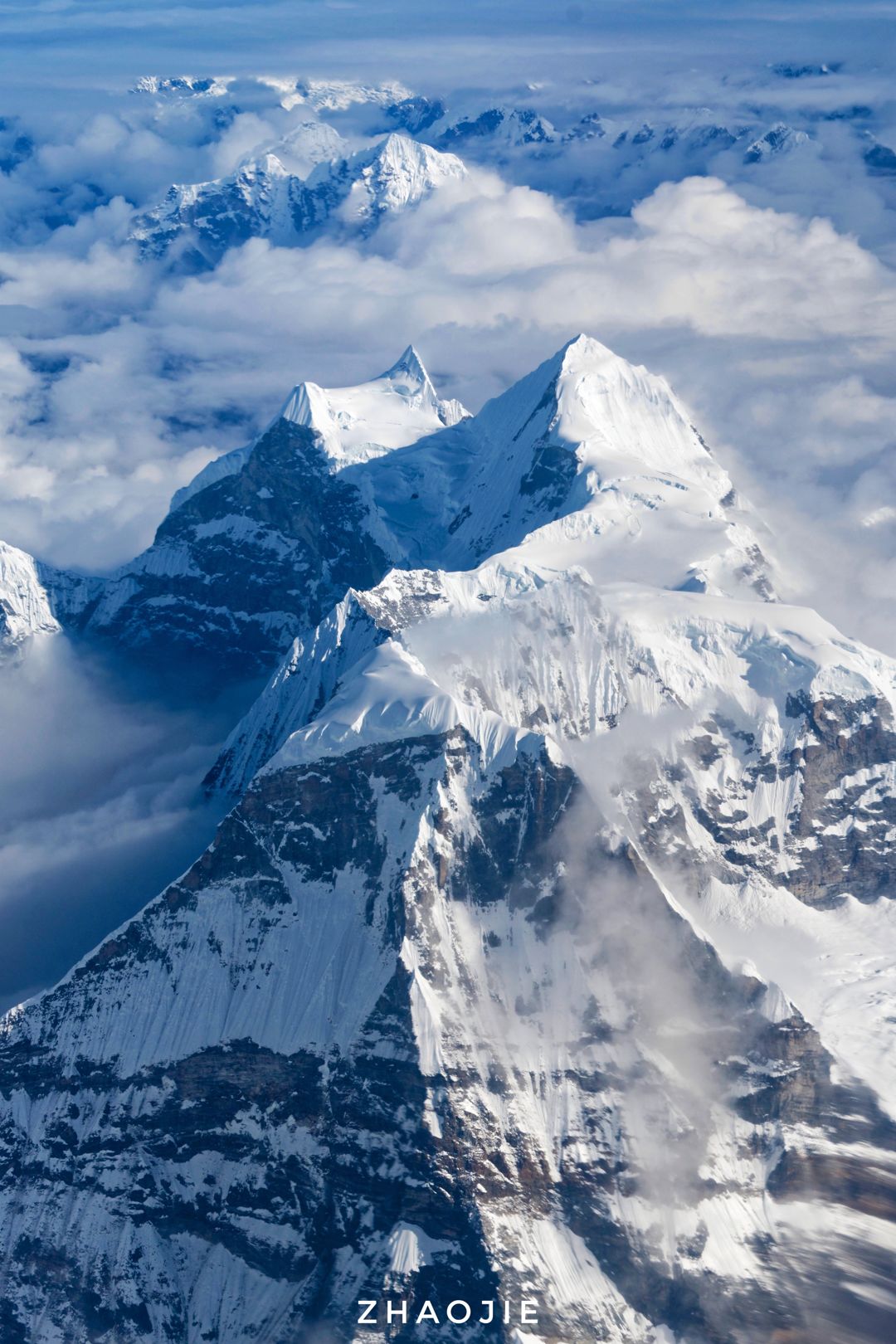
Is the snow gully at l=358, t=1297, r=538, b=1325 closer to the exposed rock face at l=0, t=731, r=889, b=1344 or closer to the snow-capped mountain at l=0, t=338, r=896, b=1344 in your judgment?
the snow-capped mountain at l=0, t=338, r=896, b=1344

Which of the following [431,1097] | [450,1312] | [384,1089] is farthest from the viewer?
[384,1089]

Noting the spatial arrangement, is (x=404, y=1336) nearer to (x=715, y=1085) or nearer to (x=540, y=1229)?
(x=540, y=1229)

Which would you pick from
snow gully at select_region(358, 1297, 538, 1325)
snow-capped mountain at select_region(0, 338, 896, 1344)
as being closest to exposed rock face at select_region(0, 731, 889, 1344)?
snow-capped mountain at select_region(0, 338, 896, 1344)

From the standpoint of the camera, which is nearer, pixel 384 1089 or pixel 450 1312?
pixel 450 1312

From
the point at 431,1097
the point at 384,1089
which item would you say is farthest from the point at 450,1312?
the point at 384,1089

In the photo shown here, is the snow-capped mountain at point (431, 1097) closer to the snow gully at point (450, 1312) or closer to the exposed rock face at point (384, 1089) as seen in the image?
the exposed rock face at point (384, 1089)

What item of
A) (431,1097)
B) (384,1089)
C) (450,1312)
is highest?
(431,1097)

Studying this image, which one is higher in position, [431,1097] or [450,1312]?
[431,1097]

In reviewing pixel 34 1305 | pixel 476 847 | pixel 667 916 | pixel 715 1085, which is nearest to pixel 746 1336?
pixel 715 1085

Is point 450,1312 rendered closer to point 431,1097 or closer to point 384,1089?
point 431,1097
